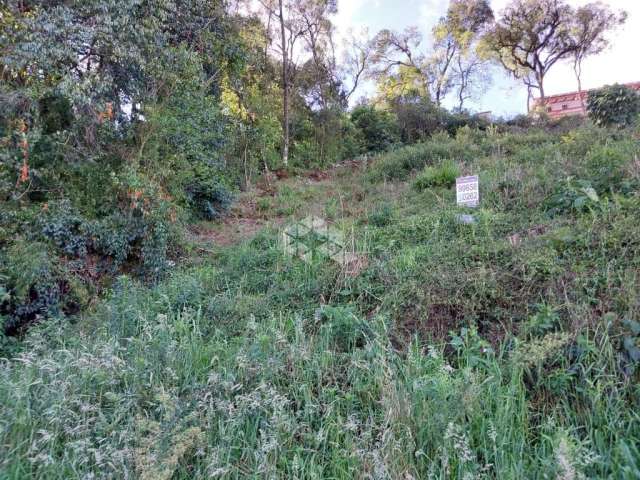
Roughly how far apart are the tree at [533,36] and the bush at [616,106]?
39.8 ft

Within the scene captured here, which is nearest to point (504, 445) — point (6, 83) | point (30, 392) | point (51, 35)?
point (30, 392)

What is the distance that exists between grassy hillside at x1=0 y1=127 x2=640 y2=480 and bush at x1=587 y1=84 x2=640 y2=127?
5.04m

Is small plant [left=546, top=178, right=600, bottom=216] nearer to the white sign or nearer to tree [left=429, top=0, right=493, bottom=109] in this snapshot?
the white sign

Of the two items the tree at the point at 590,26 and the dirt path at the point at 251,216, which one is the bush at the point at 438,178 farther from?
the tree at the point at 590,26

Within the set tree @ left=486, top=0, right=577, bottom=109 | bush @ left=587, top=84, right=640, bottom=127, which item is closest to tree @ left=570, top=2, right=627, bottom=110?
tree @ left=486, top=0, right=577, bottom=109

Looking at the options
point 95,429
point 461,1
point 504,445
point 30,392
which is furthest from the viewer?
point 461,1

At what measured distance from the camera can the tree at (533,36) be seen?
17.3m

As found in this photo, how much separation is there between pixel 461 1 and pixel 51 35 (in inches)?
812

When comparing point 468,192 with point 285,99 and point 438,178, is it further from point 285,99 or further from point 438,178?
point 285,99

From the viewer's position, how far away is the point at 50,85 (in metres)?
4.34

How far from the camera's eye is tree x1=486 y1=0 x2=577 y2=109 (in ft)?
56.6

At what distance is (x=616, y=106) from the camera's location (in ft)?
25.6

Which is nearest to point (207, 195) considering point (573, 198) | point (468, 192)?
point (468, 192)

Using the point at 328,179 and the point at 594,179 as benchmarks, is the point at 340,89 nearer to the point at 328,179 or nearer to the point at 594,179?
the point at 328,179
